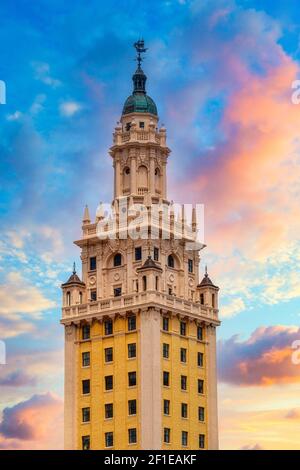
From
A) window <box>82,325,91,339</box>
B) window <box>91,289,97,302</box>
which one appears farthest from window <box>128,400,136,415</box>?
window <box>91,289,97,302</box>

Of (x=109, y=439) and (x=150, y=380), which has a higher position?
(x=150, y=380)

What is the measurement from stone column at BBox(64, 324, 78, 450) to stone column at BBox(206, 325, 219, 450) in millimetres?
14206

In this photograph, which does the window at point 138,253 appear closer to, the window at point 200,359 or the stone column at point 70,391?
the stone column at point 70,391

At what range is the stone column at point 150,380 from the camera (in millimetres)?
163875

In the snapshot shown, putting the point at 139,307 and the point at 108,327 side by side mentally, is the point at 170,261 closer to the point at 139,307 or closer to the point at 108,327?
the point at 139,307

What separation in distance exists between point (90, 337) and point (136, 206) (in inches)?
592

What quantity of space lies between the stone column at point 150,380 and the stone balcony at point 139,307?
1357 mm

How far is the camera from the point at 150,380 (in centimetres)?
16562

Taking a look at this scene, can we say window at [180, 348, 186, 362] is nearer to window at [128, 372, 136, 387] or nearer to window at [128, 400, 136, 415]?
window at [128, 372, 136, 387]

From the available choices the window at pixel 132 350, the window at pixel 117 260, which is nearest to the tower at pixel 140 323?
the window at pixel 132 350

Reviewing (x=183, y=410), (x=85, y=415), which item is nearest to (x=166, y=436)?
(x=183, y=410)

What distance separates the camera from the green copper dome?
593 feet

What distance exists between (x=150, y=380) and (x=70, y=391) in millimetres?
10071

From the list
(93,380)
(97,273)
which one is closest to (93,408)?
(93,380)
